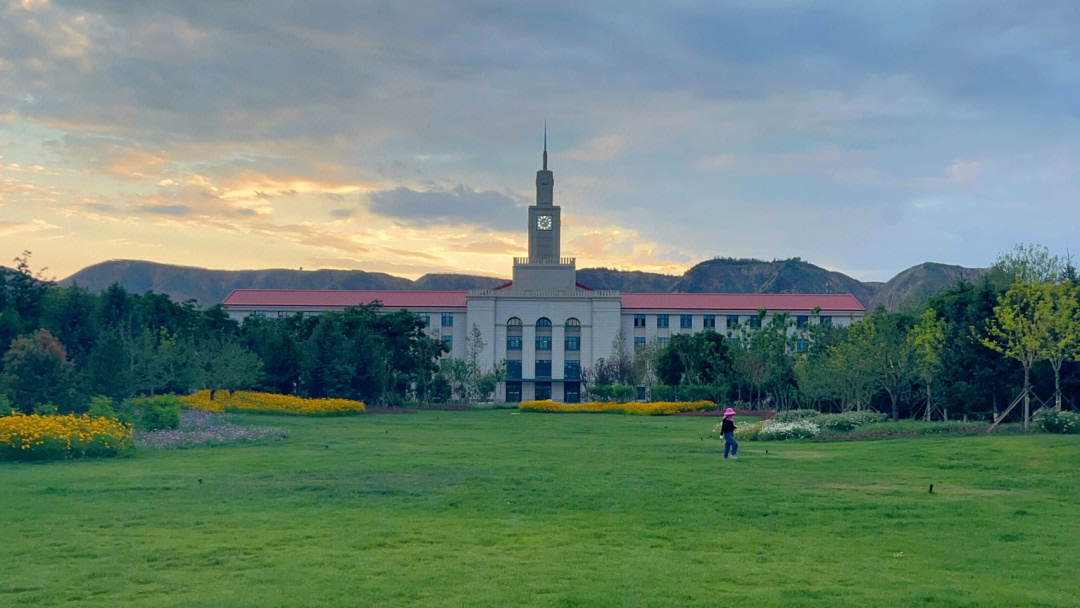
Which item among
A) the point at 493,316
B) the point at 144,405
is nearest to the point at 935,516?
the point at 144,405

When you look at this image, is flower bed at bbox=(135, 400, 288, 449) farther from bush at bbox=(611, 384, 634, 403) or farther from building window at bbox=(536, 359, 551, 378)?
building window at bbox=(536, 359, 551, 378)

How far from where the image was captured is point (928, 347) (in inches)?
1575

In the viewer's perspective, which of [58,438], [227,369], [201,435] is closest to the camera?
[58,438]

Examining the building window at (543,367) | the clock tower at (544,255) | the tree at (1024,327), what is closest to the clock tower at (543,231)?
the clock tower at (544,255)

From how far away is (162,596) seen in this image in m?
9.85

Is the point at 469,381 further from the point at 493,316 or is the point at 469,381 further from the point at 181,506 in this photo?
the point at 181,506

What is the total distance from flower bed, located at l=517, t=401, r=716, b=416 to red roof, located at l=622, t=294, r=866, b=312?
1631 inches

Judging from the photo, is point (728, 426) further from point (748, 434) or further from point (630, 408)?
point (630, 408)

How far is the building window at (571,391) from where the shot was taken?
99.2 meters

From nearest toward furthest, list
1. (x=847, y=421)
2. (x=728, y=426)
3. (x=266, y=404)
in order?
→ (x=728, y=426)
(x=847, y=421)
(x=266, y=404)

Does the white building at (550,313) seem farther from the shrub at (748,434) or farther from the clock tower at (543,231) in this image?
the shrub at (748,434)

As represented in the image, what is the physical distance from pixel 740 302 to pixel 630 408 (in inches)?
1881

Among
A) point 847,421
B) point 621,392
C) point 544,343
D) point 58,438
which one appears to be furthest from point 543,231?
point 58,438

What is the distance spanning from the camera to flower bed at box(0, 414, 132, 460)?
21.9 metres
